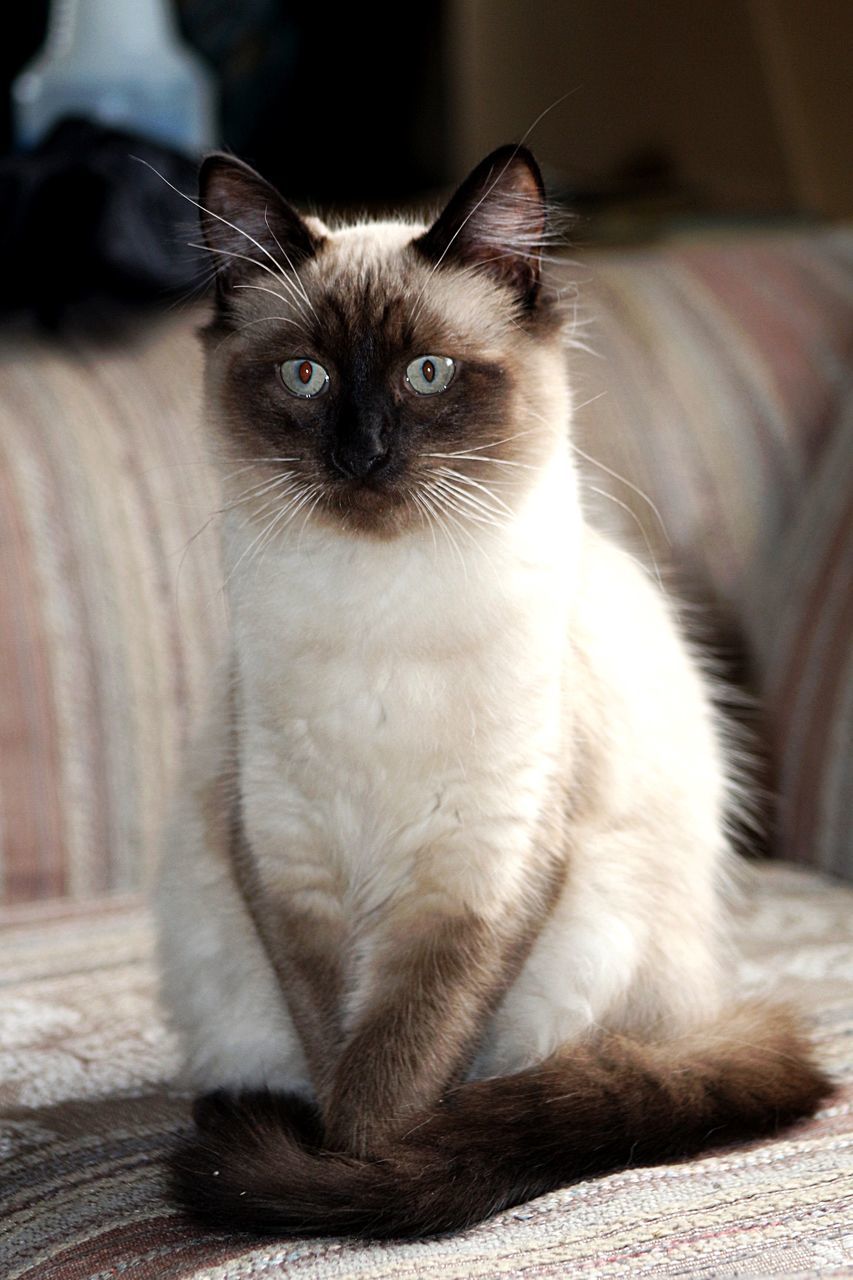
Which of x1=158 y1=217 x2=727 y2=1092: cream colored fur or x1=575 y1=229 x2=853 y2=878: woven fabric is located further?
x1=575 y1=229 x2=853 y2=878: woven fabric

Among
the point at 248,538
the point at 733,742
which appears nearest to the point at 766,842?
Answer: the point at 733,742

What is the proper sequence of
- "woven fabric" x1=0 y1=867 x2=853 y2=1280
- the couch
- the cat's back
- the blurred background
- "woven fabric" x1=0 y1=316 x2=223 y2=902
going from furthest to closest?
the blurred background, "woven fabric" x1=0 y1=316 x2=223 y2=902, the cat's back, the couch, "woven fabric" x1=0 y1=867 x2=853 y2=1280

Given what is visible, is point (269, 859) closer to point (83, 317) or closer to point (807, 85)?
point (83, 317)

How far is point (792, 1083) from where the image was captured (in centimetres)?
108

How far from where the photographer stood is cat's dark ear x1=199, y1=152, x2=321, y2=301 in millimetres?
1112

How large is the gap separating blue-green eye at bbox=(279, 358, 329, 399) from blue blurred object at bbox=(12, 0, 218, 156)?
146cm

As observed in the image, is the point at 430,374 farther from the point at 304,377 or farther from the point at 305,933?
the point at 305,933

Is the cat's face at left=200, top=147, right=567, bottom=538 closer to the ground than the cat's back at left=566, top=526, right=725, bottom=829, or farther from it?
farther from it

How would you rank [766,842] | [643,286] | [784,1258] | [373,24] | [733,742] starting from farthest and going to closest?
[373,24] → [643,286] → [766,842] → [733,742] → [784,1258]

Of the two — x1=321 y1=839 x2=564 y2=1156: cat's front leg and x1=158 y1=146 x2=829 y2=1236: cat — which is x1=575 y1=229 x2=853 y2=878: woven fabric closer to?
x1=158 y1=146 x2=829 y2=1236: cat

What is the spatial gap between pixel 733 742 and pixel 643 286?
932 mm

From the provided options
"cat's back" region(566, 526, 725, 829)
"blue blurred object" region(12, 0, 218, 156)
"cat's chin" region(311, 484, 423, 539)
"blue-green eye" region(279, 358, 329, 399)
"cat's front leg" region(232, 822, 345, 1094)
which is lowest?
"cat's front leg" region(232, 822, 345, 1094)

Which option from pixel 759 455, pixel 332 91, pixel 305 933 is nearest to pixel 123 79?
pixel 332 91

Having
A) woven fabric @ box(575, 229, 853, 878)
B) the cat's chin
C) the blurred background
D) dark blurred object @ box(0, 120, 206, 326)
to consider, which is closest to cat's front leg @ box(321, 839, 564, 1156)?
the cat's chin
